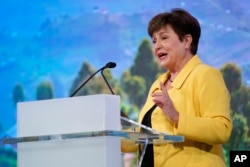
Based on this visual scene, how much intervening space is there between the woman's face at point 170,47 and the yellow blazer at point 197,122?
12 cm

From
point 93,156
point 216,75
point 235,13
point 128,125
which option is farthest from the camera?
point 235,13

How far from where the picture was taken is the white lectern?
2.21 meters

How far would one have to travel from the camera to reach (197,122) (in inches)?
98.8

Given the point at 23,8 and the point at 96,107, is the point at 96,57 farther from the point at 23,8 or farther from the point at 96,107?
the point at 96,107

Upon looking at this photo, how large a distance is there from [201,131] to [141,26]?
2.32 m

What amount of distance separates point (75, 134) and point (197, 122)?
1.74 ft

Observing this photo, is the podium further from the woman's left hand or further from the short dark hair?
the short dark hair

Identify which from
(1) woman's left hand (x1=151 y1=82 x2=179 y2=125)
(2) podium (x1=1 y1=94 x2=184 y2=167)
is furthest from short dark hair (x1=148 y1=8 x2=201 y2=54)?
(2) podium (x1=1 y1=94 x2=184 y2=167)

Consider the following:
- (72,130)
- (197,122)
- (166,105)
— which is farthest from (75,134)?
Answer: (197,122)

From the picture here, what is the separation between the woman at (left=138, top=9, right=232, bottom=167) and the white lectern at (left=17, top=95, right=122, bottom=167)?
308 millimetres

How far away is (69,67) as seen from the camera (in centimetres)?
480

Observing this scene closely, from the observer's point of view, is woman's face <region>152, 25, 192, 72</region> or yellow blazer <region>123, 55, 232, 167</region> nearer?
yellow blazer <region>123, 55, 232, 167</region>

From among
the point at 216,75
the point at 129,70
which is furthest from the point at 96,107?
the point at 129,70

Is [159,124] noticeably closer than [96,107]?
No
